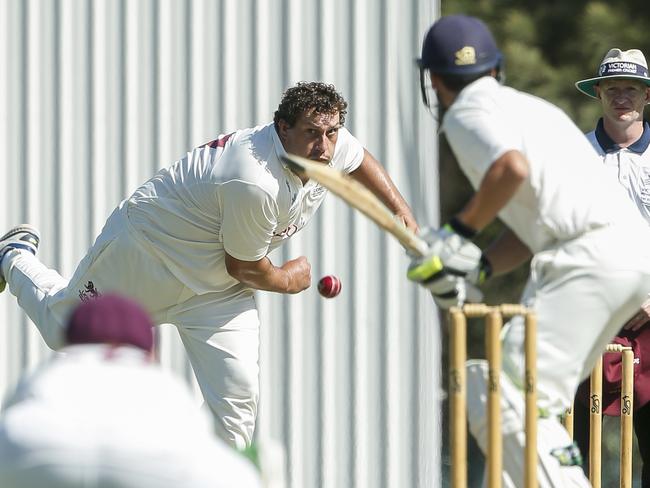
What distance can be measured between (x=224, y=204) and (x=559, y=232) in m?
1.43

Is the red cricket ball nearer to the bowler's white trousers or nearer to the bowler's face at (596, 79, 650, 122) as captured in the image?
the bowler's white trousers

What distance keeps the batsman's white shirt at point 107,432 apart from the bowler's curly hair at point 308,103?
2.06m

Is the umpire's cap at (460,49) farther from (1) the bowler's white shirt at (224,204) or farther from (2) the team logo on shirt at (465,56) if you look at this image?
(1) the bowler's white shirt at (224,204)

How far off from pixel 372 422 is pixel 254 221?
1.44 m

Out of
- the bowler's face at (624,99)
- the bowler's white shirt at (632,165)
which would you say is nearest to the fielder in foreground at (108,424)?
the bowler's white shirt at (632,165)

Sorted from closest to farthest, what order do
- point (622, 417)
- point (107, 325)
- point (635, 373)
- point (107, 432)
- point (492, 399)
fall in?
point (107, 432), point (107, 325), point (492, 399), point (622, 417), point (635, 373)

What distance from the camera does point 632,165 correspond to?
5168 mm

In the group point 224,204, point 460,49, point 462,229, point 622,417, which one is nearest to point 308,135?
point 224,204

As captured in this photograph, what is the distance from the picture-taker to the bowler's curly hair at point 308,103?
479 centimetres

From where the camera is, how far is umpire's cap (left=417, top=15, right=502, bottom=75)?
3.81 meters

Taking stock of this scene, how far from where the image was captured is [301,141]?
481 cm

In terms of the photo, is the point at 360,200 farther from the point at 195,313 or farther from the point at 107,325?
the point at 195,313

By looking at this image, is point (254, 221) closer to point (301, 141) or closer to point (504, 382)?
point (301, 141)

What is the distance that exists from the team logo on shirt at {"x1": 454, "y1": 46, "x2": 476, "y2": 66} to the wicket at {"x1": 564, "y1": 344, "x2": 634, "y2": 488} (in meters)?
1.38
